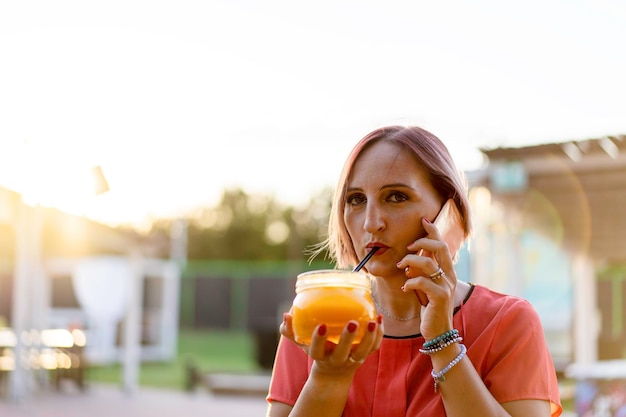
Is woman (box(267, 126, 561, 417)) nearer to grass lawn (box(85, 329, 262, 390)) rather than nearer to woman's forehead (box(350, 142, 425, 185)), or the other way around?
woman's forehead (box(350, 142, 425, 185))

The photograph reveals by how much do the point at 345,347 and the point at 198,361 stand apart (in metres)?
18.5

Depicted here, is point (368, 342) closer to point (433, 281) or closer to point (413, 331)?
Result: point (433, 281)

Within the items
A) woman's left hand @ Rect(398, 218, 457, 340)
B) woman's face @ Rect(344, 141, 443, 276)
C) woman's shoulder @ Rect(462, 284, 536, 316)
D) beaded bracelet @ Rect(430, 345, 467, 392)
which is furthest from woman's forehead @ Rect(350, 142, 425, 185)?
beaded bracelet @ Rect(430, 345, 467, 392)

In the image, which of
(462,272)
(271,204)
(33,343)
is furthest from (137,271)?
(271,204)

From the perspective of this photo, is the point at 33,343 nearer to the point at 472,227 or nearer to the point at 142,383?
the point at 142,383

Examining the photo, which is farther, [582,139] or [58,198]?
[58,198]

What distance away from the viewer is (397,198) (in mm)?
1912

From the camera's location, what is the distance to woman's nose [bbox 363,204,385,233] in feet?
6.14

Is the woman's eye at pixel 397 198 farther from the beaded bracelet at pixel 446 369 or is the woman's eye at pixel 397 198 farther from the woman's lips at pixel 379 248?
the beaded bracelet at pixel 446 369

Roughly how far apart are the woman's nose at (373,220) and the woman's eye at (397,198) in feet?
0.15

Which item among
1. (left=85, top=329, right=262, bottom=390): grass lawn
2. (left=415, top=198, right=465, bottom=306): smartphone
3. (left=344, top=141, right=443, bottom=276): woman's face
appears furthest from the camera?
(left=85, top=329, right=262, bottom=390): grass lawn

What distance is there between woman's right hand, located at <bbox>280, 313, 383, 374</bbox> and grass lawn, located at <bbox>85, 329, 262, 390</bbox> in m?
12.4

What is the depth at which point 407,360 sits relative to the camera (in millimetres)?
1919

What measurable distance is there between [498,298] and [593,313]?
29.4 feet
